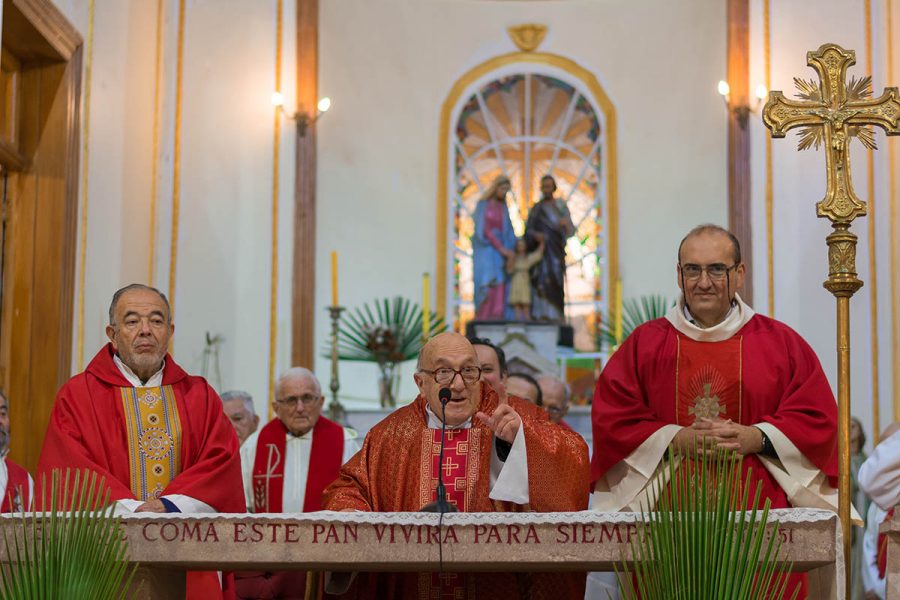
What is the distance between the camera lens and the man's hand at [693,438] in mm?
4391

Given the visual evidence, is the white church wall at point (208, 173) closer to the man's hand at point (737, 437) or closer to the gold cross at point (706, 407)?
the gold cross at point (706, 407)

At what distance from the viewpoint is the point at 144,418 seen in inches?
200

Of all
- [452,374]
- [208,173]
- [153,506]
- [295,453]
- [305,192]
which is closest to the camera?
[452,374]

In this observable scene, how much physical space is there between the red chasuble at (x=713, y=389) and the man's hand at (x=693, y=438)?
11 cm

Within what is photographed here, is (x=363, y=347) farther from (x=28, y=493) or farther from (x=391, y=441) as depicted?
(x=391, y=441)

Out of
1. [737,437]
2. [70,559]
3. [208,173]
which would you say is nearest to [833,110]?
[737,437]

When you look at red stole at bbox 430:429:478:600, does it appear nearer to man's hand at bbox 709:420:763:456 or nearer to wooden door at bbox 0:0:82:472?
man's hand at bbox 709:420:763:456

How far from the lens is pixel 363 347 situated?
10789 mm

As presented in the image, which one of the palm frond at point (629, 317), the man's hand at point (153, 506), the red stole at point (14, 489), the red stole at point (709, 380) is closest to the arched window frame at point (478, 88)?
the palm frond at point (629, 317)

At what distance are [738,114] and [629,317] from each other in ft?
7.10

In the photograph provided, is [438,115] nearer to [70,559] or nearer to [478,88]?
[478,88]

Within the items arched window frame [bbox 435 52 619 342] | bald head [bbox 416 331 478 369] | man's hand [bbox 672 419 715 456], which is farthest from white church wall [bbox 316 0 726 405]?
man's hand [bbox 672 419 715 456]

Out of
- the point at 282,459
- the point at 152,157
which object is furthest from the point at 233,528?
the point at 152,157

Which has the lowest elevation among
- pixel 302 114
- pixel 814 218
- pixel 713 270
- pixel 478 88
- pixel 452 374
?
pixel 452 374
